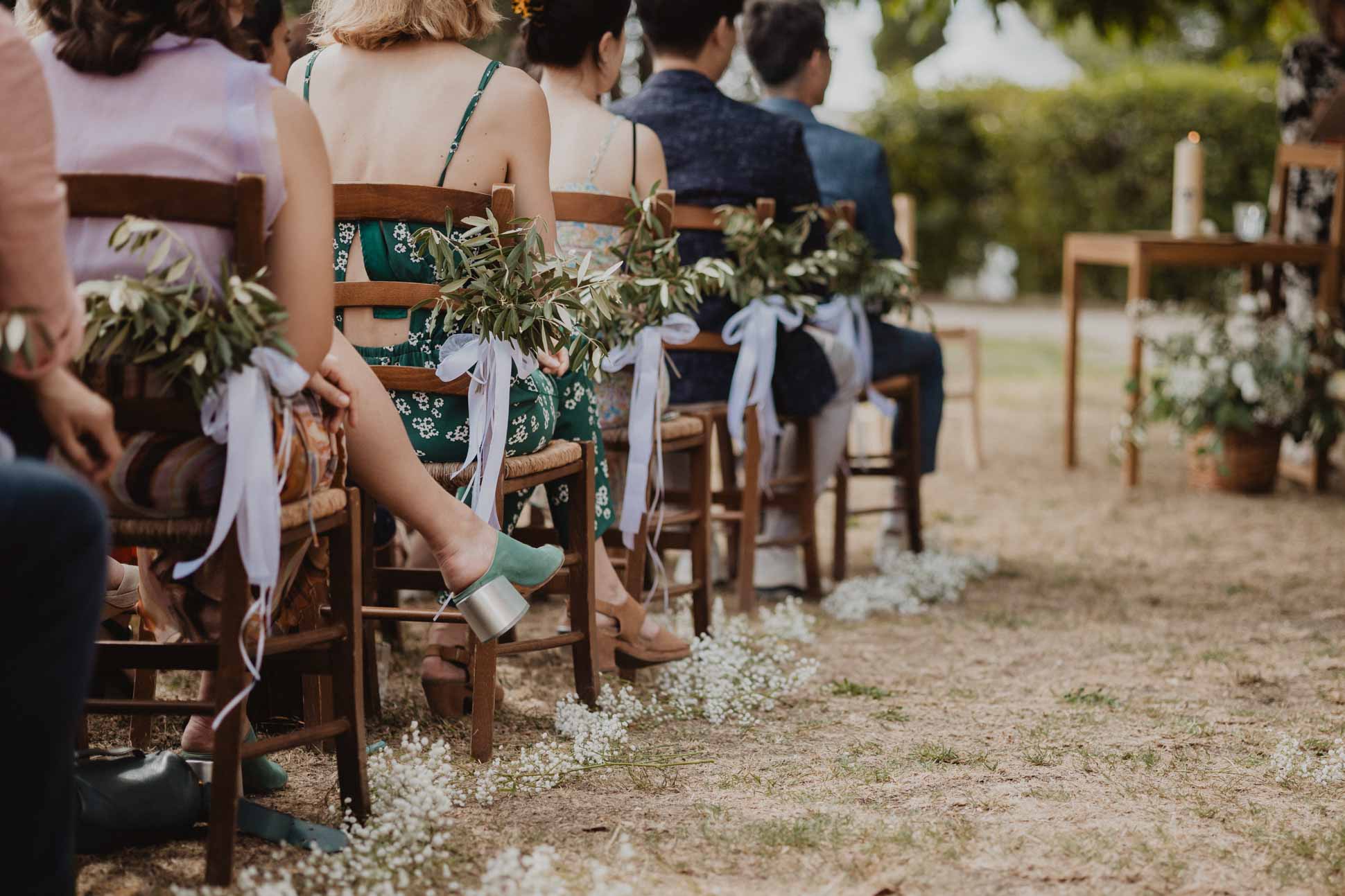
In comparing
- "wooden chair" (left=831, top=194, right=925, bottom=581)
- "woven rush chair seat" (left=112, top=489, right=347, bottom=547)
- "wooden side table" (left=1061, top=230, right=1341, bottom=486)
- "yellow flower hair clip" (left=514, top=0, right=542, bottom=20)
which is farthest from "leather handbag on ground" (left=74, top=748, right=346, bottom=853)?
"wooden side table" (left=1061, top=230, right=1341, bottom=486)

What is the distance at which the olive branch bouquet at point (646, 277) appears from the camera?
3373 millimetres

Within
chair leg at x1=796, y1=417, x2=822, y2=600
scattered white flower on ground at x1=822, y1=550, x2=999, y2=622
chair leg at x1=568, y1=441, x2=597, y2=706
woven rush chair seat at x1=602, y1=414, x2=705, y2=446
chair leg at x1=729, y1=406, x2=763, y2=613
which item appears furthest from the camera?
chair leg at x1=796, y1=417, x2=822, y2=600

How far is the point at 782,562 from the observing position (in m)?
4.58

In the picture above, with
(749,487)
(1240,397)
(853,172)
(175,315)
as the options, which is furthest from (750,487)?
(1240,397)

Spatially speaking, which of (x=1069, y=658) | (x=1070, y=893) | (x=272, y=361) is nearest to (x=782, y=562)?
(x=1069, y=658)

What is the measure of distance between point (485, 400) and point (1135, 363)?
13.4 feet

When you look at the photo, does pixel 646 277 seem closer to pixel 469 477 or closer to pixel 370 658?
pixel 469 477

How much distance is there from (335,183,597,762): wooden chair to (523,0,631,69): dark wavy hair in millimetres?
758

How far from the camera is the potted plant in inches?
235

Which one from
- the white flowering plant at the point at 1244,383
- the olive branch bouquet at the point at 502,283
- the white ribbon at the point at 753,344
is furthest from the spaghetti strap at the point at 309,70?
the white flowering plant at the point at 1244,383

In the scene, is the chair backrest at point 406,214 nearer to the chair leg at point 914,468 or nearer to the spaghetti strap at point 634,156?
the spaghetti strap at point 634,156

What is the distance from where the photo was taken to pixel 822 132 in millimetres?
4770

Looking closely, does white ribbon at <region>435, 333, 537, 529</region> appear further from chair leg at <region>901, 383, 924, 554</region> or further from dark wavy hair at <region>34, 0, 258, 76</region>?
chair leg at <region>901, 383, 924, 554</region>

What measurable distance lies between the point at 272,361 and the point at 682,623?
2.12 m
